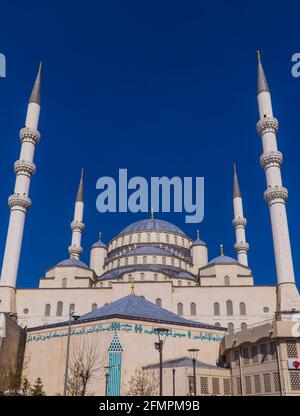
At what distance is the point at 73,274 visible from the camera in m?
44.3

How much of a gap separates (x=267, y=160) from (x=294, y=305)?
40.7 feet

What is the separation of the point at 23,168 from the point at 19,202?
10.7 ft

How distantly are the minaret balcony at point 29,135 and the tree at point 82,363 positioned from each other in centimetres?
2063

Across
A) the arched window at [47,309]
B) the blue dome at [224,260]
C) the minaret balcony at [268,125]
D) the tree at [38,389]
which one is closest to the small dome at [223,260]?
the blue dome at [224,260]

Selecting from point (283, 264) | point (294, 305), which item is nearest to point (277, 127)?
point (283, 264)

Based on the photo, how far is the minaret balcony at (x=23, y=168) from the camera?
3891 cm

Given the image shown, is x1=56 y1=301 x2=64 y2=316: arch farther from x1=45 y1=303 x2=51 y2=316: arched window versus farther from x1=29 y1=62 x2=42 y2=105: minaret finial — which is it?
x1=29 y1=62 x2=42 y2=105: minaret finial

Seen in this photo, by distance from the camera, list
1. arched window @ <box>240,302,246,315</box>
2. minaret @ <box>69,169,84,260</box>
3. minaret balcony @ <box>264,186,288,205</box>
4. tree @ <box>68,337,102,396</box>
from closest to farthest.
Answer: tree @ <box>68,337,102,396</box> → minaret balcony @ <box>264,186,288,205</box> → arched window @ <box>240,302,246,315</box> → minaret @ <box>69,169,84,260</box>

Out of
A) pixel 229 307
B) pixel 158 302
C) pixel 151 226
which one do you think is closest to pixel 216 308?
pixel 229 307

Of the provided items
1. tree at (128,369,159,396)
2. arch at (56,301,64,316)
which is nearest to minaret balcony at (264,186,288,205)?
tree at (128,369,159,396)

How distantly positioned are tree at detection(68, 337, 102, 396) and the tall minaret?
50.0ft

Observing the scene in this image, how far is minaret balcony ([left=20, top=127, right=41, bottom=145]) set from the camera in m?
40.2

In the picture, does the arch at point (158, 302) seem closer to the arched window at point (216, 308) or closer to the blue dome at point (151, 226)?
the arched window at point (216, 308)
